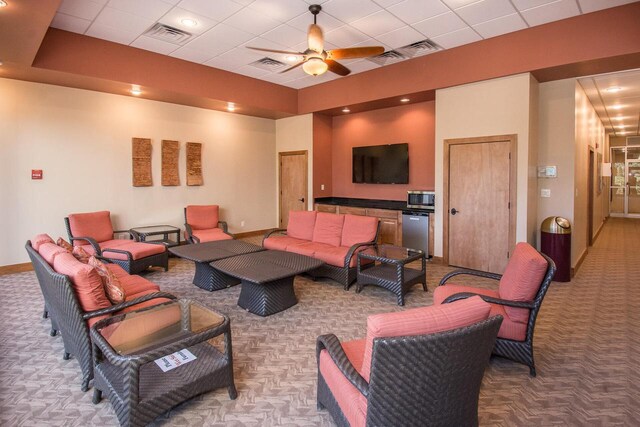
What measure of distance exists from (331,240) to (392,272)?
1289mm

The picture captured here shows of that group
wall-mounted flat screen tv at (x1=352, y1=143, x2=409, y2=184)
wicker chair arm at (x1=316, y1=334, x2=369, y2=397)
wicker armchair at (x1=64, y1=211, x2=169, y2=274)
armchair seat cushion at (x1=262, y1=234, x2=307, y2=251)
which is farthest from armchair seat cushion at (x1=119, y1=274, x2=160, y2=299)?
wall-mounted flat screen tv at (x1=352, y1=143, x2=409, y2=184)

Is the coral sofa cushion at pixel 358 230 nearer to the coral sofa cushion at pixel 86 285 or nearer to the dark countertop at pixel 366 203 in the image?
the dark countertop at pixel 366 203

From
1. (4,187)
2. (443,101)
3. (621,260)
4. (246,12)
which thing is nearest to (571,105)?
(443,101)

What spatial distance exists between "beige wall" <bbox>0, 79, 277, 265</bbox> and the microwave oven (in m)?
3.83

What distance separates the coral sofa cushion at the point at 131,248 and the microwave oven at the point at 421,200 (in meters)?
4.40

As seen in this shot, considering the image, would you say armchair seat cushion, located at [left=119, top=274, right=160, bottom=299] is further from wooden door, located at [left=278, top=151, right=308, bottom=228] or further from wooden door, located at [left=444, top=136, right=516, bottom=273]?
wooden door, located at [left=278, top=151, right=308, bottom=228]

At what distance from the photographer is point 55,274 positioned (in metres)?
2.50

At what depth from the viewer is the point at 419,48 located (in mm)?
5762

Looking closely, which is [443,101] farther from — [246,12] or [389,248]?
[246,12]

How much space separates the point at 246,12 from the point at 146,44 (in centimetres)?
200

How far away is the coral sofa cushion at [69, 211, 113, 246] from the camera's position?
18.5 ft

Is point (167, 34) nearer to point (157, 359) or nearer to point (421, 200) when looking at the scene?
point (157, 359)

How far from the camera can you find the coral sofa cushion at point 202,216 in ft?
23.2

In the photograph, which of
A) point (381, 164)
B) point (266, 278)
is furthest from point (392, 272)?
point (381, 164)
